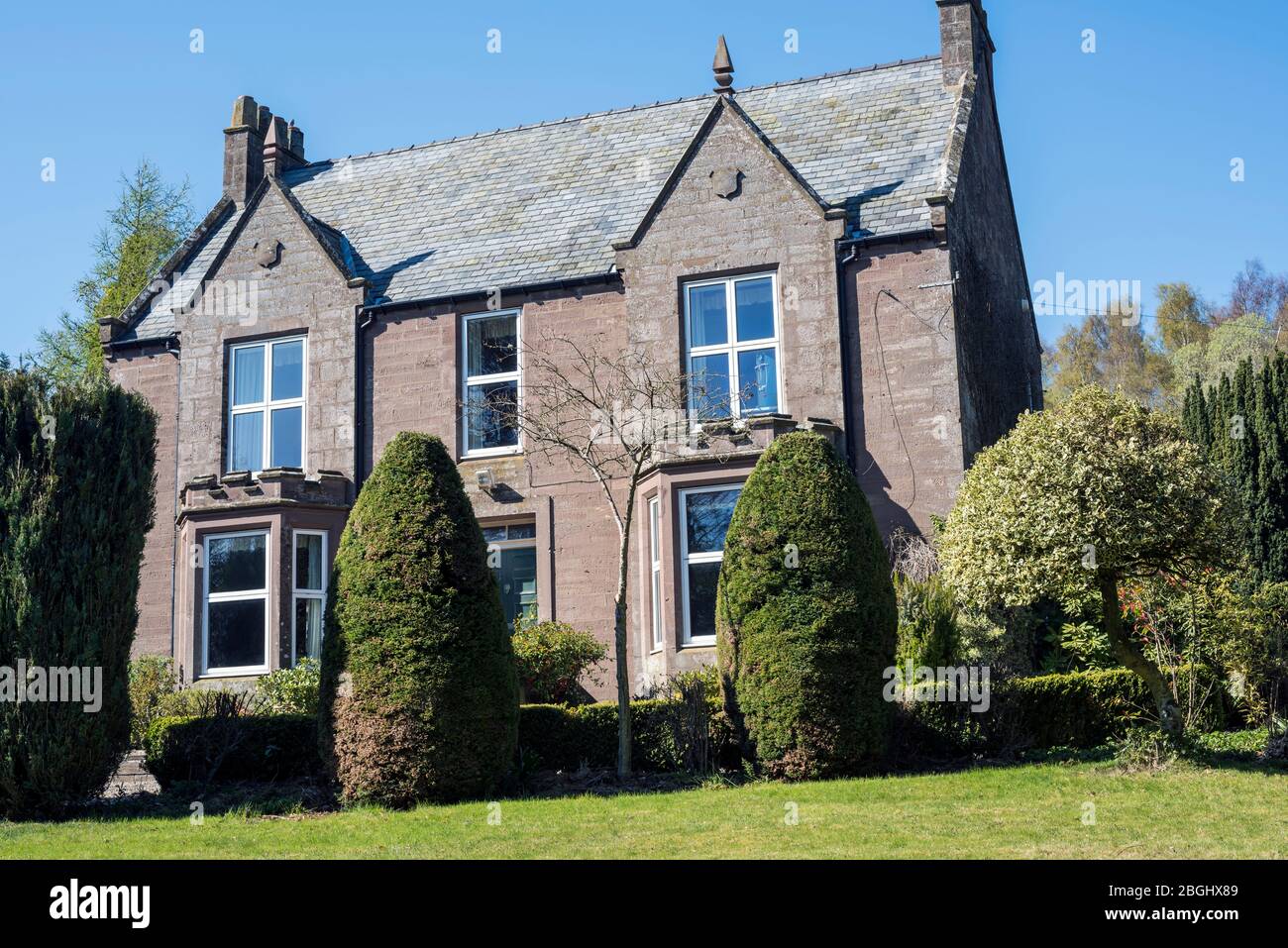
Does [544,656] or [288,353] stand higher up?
[288,353]

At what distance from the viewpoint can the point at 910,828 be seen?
1125cm

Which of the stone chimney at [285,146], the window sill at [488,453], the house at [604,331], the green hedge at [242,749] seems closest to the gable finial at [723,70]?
the house at [604,331]

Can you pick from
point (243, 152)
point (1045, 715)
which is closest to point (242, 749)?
point (1045, 715)

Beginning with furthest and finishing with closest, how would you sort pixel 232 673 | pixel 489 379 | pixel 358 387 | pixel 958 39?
pixel 958 39 < pixel 358 387 < pixel 489 379 < pixel 232 673

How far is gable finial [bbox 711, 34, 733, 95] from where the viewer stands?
21.8 metres

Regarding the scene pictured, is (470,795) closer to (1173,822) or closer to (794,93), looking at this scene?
(1173,822)

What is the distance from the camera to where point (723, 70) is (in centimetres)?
2188

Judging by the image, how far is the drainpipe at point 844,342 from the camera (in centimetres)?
1995

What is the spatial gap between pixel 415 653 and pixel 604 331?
8750 millimetres

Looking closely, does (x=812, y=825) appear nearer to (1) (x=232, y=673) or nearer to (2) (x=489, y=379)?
(1) (x=232, y=673)

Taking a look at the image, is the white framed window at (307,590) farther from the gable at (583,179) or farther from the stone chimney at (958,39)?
the stone chimney at (958,39)

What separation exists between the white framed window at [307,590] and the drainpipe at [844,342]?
8106 mm

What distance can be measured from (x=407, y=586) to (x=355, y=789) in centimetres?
210
